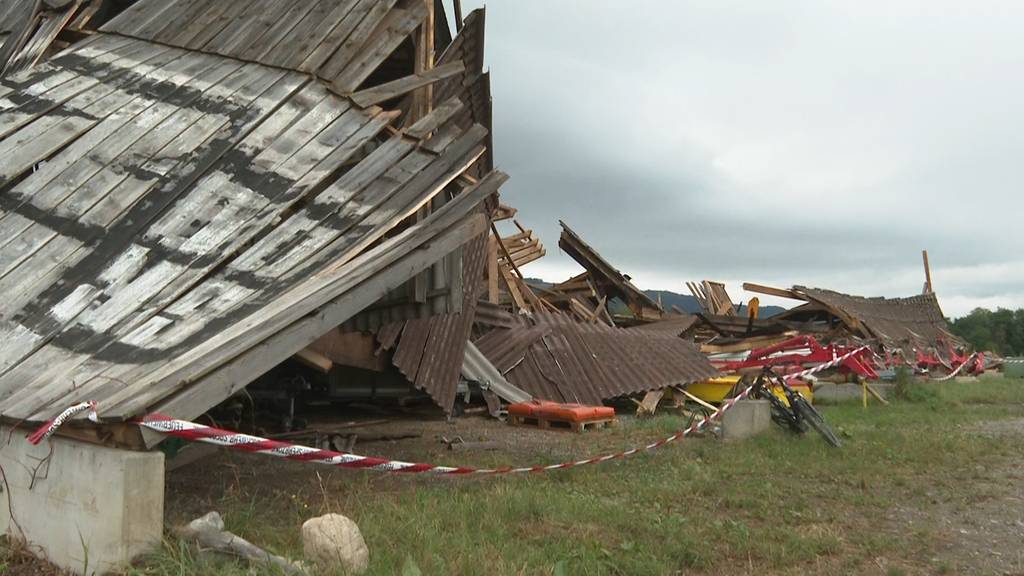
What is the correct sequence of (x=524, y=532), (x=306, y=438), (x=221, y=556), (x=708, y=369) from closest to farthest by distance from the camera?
(x=221, y=556) → (x=524, y=532) → (x=306, y=438) → (x=708, y=369)

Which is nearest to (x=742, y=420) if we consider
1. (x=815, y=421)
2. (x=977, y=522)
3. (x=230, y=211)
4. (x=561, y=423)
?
(x=815, y=421)

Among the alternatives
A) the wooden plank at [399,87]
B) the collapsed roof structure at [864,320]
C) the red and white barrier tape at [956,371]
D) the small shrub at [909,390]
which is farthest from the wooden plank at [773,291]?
the wooden plank at [399,87]

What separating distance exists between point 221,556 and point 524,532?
1.94 m

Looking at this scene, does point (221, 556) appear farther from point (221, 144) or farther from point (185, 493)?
point (221, 144)

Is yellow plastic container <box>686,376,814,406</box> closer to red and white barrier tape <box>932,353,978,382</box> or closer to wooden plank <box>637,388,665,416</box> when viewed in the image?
wooden plank <box>637,388,665,416</box>

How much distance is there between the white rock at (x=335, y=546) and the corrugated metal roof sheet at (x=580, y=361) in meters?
9.31

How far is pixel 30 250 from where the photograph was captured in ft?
19.4

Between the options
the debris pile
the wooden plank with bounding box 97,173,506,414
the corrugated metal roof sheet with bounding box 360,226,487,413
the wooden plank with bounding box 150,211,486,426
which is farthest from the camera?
the corrugated metal roof sheet with bounding box 360,226,487,413

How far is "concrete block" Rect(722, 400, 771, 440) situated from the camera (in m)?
9.84

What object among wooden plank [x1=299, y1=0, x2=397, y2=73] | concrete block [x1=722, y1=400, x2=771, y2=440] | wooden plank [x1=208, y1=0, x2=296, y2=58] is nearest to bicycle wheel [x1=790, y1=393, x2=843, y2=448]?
concrete block [x1=722, y1=400, x2=771, y2=440]

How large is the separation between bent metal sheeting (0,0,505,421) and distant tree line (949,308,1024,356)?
164ft

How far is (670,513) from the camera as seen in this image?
5.97 metres

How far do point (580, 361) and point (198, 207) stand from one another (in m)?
9.24

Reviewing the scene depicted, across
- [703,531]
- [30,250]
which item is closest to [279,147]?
[30,250]
